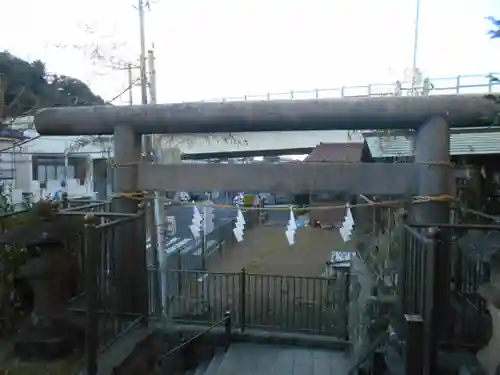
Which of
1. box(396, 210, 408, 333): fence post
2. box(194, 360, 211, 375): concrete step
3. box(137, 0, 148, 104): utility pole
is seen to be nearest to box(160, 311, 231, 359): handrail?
box(194, 360, 211, 375): concrete step

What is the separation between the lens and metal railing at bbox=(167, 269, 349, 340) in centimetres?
721

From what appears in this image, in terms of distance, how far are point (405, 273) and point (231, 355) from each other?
11.3 feet

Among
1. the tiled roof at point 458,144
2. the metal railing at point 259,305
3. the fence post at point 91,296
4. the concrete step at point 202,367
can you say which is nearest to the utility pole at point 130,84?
the metal railing at point 259,305

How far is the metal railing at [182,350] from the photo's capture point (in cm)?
569

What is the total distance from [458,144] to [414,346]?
4872 mm

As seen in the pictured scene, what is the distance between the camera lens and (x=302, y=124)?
384cm

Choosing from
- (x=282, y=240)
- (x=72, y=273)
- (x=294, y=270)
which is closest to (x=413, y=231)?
(x=72, y=273)

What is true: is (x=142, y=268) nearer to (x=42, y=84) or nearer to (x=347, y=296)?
(x=347, y=296)

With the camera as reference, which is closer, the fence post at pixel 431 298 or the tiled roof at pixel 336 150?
the fence post at pixel 431 298

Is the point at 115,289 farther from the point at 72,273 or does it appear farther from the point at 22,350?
the point at 22,350

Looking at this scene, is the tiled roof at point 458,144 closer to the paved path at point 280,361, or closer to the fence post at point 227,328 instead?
the paved path at point 280,361

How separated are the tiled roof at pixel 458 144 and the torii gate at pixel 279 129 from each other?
236 centimetres

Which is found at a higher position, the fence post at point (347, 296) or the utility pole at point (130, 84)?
the utility pole at point (130, 84)

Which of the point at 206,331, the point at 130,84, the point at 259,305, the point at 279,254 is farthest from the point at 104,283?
the point at 279,254
